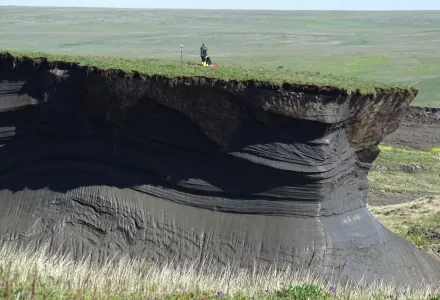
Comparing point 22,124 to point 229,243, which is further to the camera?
point 22,124

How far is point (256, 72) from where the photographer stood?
46.7ft

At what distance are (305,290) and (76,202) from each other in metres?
6.42

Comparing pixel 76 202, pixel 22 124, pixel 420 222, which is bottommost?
pixel 420 222

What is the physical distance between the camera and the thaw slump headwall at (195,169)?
1351cm

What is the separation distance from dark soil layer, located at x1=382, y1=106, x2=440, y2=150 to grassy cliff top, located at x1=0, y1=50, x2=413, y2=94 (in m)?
22.5

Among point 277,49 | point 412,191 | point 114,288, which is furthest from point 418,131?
point 277,49

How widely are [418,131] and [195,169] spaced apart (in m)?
26.8

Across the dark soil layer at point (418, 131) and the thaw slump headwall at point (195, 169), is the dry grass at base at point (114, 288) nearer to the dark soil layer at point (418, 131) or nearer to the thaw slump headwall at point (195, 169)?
the thaw slump headwall at point (195, 169)

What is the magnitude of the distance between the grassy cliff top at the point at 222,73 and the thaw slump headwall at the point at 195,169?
0.13 meters

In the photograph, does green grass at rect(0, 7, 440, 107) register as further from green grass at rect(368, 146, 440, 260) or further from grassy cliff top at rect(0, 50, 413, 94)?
grassy cliff top at rect(0, 50, 413, 94)

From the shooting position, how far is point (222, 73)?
1370 cm

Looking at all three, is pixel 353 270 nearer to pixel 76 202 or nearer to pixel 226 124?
pixel 226 124

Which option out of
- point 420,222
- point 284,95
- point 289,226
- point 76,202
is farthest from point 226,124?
point 420,222

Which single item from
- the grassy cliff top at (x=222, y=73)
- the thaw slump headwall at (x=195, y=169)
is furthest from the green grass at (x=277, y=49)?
the thaw slump headwall at (x=195, y=169)
